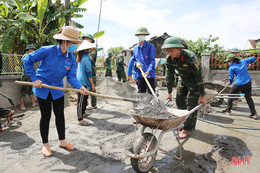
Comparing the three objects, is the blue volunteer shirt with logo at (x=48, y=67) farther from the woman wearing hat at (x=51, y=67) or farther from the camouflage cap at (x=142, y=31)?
the camouflage cap at (x=142, y=31)

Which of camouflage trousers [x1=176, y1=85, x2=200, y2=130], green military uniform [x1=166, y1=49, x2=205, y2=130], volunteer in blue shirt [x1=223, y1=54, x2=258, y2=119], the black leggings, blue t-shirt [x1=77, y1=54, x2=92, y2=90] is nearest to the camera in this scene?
the black leggings

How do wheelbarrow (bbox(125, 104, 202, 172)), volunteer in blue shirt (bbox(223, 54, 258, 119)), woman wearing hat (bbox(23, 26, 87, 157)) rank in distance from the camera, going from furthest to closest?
volunteer in blue shirt (bbox(223, 54, 258, 119))
woman wearing hat (bbox(23, 26, 87, 157))
wheelbarrow (bbox(125, 104, 202, 172))

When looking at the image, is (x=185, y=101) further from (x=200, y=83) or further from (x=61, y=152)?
(x=61, y=152)

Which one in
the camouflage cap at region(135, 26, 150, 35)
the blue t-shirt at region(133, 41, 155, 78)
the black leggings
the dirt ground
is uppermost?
the camouflage cap at region(135, 26, 150, 35)

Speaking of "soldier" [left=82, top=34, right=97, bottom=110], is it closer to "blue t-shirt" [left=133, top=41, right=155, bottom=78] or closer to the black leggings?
"blue t-shirt" [left=133, top=41, right=155, bottom=78]

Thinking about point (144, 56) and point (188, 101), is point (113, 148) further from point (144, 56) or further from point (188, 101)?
point (144, 56)

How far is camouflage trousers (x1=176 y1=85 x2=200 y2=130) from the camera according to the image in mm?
3607

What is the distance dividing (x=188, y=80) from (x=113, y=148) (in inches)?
78.5

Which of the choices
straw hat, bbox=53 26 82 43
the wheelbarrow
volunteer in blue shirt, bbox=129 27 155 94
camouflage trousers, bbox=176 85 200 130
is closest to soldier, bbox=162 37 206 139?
camouflage trousers, bbox=176 85 200 130

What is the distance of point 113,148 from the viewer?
318 centimetres

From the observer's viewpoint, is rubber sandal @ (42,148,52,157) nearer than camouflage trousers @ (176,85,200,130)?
Yes

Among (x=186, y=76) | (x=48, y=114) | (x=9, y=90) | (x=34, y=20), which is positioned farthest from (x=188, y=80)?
(x=34, y=20)

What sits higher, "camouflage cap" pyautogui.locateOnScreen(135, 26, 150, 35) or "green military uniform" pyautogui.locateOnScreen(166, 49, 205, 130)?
"camouflage cap" pyautogui.locateOnScreen(135, 26, 150, 35)

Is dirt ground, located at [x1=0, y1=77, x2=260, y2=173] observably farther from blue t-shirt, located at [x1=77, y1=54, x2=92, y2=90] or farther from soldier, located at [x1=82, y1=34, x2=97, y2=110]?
blue t-shirt, located at [x1=77, y1=54, x2=92, y2=90]
